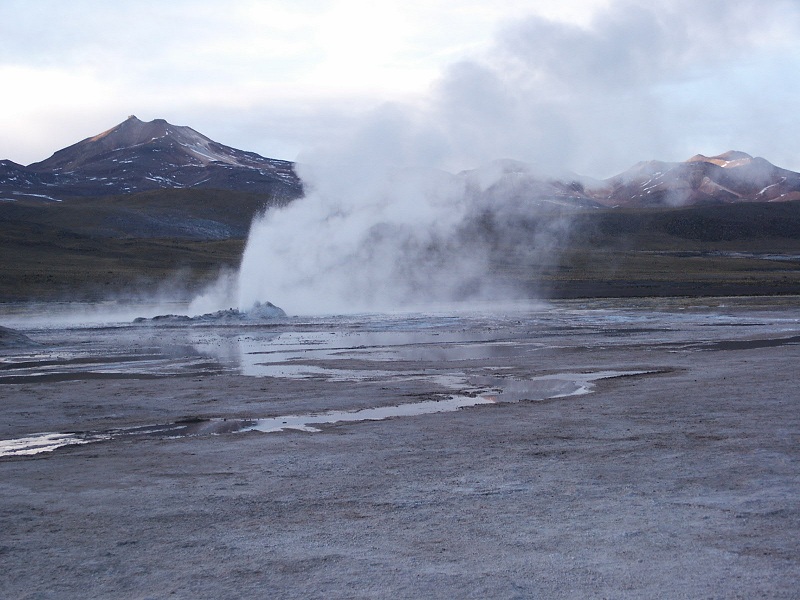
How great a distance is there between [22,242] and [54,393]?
80080 millimetres

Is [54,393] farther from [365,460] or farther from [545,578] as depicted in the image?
[545,578]

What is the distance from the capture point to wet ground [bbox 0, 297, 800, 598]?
7441mm

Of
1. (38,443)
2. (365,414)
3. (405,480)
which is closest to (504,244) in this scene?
(365,414)

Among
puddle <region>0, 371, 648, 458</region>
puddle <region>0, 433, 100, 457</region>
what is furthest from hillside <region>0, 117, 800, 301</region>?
puddle <region>0, 433, 100, 457</region>

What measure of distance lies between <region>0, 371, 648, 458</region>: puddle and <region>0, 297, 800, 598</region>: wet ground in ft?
0.31

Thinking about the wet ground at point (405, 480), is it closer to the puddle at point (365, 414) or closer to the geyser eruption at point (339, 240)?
the puddle at point (365, 414)

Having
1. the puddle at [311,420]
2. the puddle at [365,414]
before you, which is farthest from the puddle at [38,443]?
the puddle at [365,414]

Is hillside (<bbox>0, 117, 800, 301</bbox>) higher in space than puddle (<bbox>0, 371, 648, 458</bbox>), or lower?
higher

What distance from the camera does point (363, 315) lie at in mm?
46781

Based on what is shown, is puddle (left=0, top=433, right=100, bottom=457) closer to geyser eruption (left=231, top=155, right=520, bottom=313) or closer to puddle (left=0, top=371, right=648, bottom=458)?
puddle (left=0, top=371, right=648, bottom=458)

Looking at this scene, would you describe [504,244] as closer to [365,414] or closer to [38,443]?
[365,414]

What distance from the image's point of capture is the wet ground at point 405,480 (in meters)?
7.44

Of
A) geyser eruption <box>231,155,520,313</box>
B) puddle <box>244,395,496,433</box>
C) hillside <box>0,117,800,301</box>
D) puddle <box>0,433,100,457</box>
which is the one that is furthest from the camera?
hillside <box>0,117,800,301</box>

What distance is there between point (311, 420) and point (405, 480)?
18.0ft
